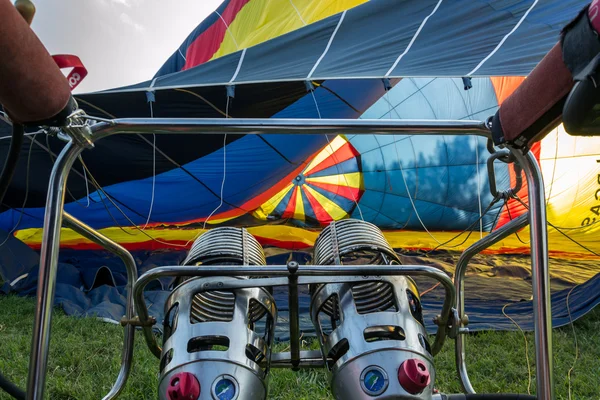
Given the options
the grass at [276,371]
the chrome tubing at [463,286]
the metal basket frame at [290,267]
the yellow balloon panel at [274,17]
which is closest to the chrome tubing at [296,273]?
the metal basket frame at [290,267]

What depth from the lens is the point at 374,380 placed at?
0.60 m

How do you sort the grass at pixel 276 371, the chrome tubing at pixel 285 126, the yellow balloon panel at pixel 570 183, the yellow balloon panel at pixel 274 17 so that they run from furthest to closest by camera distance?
1. the yellow balloon panel at pixel 274 17
2. the yellow balloon panel at pixel 570 183
3. the grass at pixel 276 371
4. the chrome tubing at pixel 285 126

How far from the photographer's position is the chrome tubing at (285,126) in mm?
699

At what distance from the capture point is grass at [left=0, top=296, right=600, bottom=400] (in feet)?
5.58

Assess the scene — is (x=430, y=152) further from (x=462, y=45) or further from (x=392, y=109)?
(x=462, y=45)

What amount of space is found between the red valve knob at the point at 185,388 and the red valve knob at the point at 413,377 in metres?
0.23

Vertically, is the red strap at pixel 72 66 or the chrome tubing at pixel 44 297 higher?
the red strap at pixel 72 66

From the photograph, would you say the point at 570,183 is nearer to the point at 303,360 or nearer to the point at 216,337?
the point at 303,360

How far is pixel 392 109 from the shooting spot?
15.8ft

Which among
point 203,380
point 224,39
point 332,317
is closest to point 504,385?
point 332,317

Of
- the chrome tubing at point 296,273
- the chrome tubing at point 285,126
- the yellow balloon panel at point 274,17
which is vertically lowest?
the chrome tubing at point 296,273

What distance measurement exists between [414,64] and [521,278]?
164 centimetres

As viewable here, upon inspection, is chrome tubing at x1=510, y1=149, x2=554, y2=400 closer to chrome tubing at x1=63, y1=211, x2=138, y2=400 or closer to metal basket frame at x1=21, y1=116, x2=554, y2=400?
metal basket frame at x1=21, y1=116, x2=554, y2=400

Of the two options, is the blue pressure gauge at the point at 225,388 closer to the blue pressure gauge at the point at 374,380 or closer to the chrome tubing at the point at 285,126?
the blue pressure gauge at the point at 374,380
